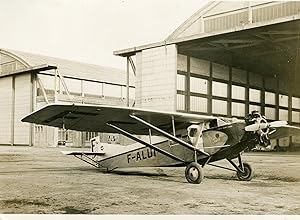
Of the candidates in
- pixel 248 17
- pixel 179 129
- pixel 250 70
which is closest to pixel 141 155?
pixel 179 129

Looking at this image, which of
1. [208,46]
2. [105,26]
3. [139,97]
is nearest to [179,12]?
[105,26]

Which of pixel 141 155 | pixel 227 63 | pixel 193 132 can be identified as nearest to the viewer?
pixel 193 132

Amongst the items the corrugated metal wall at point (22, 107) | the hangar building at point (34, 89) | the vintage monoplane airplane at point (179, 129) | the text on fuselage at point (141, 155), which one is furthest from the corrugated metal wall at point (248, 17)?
the corrugated metal wall at point (22, 107)

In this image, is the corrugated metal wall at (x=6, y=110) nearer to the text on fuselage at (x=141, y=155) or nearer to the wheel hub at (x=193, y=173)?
the text on fuselage at (x=141, y=155)

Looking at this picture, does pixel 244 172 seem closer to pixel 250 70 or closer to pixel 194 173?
pixel 194 173

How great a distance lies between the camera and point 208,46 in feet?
59.1

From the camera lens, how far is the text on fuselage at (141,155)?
8.53m

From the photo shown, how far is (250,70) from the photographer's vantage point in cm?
2264

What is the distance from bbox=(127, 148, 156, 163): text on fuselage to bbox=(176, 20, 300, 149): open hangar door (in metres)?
6.97

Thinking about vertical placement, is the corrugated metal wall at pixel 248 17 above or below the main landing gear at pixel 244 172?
above

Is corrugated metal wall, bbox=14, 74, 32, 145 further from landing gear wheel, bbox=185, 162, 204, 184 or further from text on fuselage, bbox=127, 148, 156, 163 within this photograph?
landing gear wheel, bbox=185, 162, 204, 184

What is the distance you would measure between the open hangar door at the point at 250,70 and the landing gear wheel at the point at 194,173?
739 centimetres

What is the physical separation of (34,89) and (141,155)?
1308 centimetres

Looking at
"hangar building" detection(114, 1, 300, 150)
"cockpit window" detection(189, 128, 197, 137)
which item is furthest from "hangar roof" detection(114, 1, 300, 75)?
"cockpit window" detection(189, 128, 197, 137)
